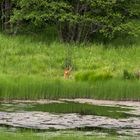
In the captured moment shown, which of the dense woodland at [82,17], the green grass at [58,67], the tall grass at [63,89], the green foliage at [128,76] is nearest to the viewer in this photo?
the tall grass at [63,89]

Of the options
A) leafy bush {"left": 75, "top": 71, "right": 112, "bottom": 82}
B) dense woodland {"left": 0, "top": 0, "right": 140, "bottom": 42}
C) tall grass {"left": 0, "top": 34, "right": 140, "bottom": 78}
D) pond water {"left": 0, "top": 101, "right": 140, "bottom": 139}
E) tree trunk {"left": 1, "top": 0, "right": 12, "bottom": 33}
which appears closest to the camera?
pond water {"left": 0, "top": 101, "right": 140, "bottom": 139}

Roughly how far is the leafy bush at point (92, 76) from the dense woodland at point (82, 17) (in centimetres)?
840

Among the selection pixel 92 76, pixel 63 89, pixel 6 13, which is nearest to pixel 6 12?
pixel 6 13

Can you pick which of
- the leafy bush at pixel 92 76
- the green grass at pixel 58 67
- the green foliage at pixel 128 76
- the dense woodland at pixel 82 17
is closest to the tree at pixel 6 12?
the dense woodland at pixel 82 17

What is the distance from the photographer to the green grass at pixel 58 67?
58.1 feet

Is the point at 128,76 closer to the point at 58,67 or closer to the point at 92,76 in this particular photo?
the point at 92,76

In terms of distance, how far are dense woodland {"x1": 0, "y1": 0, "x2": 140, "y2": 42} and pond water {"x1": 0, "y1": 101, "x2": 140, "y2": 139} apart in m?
11.8

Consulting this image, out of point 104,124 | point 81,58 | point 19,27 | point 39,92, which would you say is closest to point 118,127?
point 104,124

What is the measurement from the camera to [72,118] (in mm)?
14000

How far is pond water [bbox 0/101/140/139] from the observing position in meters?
12.2

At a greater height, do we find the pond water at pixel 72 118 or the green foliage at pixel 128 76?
the green foliage at pixel 128 76

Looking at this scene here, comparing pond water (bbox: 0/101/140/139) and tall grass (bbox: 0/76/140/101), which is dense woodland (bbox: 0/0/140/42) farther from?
pond water (bbox: 0/101/140/139)

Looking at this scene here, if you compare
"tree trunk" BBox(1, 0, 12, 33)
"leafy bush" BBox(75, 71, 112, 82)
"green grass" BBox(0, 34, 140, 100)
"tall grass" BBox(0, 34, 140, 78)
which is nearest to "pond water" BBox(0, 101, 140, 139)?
"green grass" BBox(0, 34, 140, 100)

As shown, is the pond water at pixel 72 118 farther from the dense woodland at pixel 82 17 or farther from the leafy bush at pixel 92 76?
the dense woodland at pixel 82 17
